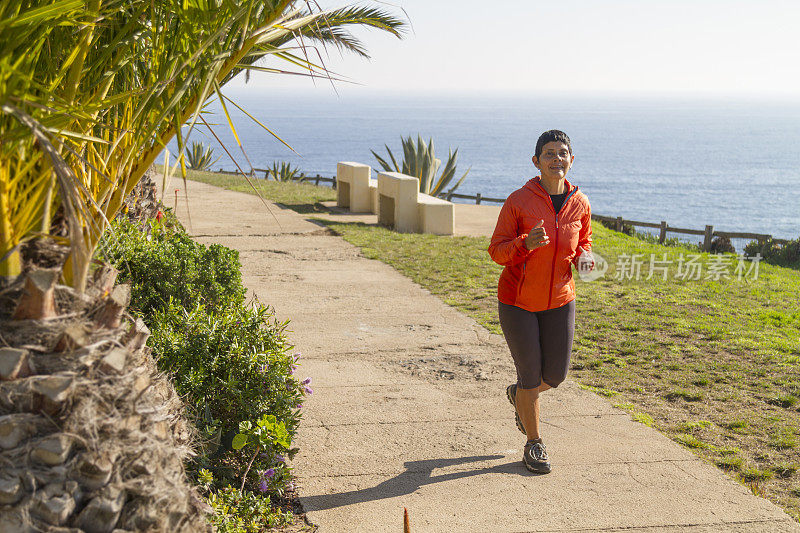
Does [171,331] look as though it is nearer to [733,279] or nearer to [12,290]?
[12,290]

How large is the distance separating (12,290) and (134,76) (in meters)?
1.30

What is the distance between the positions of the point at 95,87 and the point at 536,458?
282 cm

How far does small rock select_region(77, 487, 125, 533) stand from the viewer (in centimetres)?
192

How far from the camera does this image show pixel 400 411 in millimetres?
5035

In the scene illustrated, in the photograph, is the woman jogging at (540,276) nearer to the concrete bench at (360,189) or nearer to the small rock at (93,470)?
the small rock at (93,470)

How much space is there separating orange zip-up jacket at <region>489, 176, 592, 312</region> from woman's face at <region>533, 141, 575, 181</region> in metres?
0.11

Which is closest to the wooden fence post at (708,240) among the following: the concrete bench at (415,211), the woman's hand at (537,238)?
the concrete bench at (415,211)

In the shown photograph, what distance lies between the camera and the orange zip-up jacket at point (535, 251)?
403 cm

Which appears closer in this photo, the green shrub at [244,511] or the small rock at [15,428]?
the small rock at [15,428]

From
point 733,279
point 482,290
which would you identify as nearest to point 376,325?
point 482,290

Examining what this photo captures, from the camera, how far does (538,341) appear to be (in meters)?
4.09

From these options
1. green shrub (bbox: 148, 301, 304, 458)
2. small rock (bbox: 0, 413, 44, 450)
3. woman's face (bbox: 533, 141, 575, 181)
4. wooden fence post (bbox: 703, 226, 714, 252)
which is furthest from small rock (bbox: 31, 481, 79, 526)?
wooden fence post (bbox: 703, 226, 714, 252)

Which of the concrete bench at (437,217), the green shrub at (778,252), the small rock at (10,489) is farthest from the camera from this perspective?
the green shrub at (778,252)

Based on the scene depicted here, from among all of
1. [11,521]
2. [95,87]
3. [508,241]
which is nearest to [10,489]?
[11,521]
